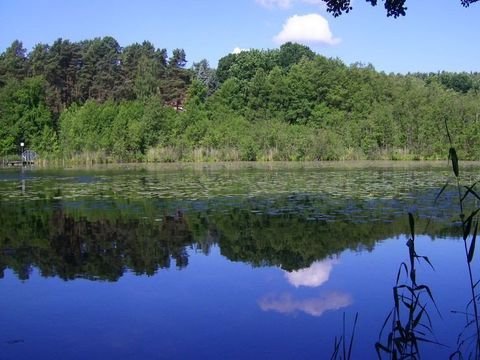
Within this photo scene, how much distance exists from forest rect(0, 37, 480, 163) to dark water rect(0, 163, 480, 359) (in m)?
29.4

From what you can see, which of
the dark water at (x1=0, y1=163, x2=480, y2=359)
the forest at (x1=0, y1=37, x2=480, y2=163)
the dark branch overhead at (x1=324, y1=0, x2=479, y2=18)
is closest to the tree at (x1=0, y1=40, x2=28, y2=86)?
the forest at (x1=0, y1=37, x2=480, y2=163)

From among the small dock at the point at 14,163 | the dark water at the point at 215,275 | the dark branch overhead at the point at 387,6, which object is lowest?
the dark water at the point at 215,275

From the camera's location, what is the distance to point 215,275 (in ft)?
26.2

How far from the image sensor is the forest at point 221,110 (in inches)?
1746

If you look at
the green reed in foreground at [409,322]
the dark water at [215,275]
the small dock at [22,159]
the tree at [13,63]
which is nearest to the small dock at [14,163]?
the small dock at [22,159]

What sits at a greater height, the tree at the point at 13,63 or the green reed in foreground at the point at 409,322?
the tree at the point at 13,63

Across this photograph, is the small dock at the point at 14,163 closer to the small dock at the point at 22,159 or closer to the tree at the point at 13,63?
the small dock at the point at 22,159

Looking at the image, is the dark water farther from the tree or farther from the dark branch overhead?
the tree

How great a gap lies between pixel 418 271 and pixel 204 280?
9.86 feet

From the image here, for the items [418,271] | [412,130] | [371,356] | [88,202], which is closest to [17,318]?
[371,356]

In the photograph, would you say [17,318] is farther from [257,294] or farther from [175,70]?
→ [175,70]

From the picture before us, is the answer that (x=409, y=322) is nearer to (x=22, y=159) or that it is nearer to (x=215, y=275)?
(x=215, y=275)

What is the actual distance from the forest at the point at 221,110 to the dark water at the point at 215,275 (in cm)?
2939

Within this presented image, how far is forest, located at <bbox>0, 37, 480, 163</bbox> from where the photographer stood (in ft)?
145
